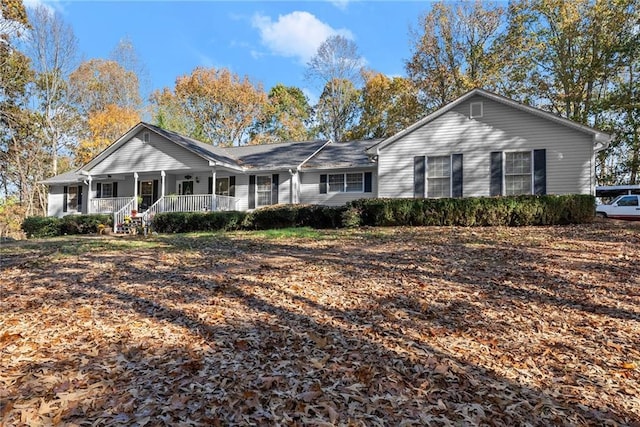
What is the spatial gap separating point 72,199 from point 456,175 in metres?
21.3

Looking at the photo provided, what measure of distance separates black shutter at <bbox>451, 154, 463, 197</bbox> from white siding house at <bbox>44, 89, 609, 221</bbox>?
0.04m

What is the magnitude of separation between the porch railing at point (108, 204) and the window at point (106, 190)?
1924 millimetres

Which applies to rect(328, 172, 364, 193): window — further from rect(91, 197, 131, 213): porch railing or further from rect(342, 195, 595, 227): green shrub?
rect(91, 197, 131, 213): porch railing

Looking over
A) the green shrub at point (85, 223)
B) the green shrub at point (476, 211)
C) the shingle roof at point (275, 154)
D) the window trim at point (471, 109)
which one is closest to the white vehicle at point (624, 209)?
the green shrub at point (476, 211)

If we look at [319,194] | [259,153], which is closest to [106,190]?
[259,153]

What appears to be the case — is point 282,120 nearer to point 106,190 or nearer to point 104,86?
point 104,86

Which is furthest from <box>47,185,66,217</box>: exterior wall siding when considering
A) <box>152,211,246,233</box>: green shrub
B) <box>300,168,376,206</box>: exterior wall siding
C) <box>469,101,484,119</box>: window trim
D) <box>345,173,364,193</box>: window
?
<box>469,101,484,119</box>: window trim

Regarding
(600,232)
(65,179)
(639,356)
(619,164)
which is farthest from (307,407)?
(619,164)

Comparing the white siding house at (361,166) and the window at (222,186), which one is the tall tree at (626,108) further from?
the window at (222,186)

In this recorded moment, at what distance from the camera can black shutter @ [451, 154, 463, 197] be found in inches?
560

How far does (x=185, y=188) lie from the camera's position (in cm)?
2048

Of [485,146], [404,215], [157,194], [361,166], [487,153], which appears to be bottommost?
[404,215]

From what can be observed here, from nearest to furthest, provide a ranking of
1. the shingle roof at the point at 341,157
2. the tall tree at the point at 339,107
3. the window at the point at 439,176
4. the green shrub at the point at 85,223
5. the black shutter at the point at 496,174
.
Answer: the black shutter at the point at 496,174
the window at the point at 439,176
the shingle roof at the point at 341,157
the green shrub at the point at 85,223
the tall tree at the point at 339,107

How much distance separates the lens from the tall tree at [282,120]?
114 feet
